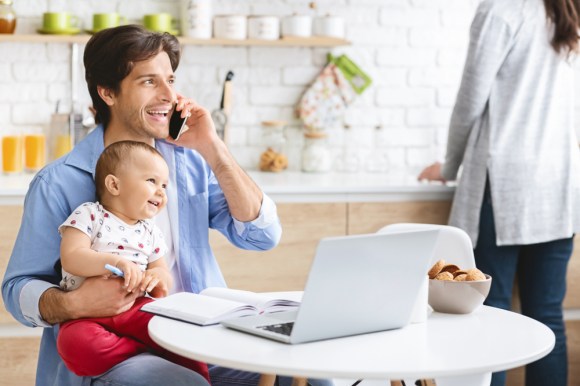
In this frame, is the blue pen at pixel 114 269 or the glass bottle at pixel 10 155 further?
the glass bottle at pixel 10 155

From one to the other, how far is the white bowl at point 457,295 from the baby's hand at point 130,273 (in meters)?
0.59

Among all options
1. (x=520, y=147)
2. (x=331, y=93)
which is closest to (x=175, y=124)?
(x=520, y=147)

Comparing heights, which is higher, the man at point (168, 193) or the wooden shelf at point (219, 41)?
the wooden shelf at point (219, 41)

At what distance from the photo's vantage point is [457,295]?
190cm

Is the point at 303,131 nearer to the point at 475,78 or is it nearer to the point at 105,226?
the point at 475,78

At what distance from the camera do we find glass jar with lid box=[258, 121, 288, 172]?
3812 mm

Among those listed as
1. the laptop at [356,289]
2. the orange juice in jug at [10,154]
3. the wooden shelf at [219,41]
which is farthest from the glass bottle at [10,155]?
the laptop at [356,289]

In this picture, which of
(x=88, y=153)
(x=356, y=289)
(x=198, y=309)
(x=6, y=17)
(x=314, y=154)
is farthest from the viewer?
(x=314, y=154)

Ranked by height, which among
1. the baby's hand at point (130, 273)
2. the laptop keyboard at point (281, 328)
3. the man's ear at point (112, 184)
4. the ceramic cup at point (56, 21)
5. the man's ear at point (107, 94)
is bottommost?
the laptop keyboard at point (281, 328)

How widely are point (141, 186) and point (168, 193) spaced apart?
303 millimetres

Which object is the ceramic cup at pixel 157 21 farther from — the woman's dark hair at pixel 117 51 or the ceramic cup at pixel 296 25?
the woman's dark hair at pixel 117 51

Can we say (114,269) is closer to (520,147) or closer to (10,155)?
(520,147)

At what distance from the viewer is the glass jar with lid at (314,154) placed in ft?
12.6

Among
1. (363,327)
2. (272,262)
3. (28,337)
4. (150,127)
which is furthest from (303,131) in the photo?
(363,327)
